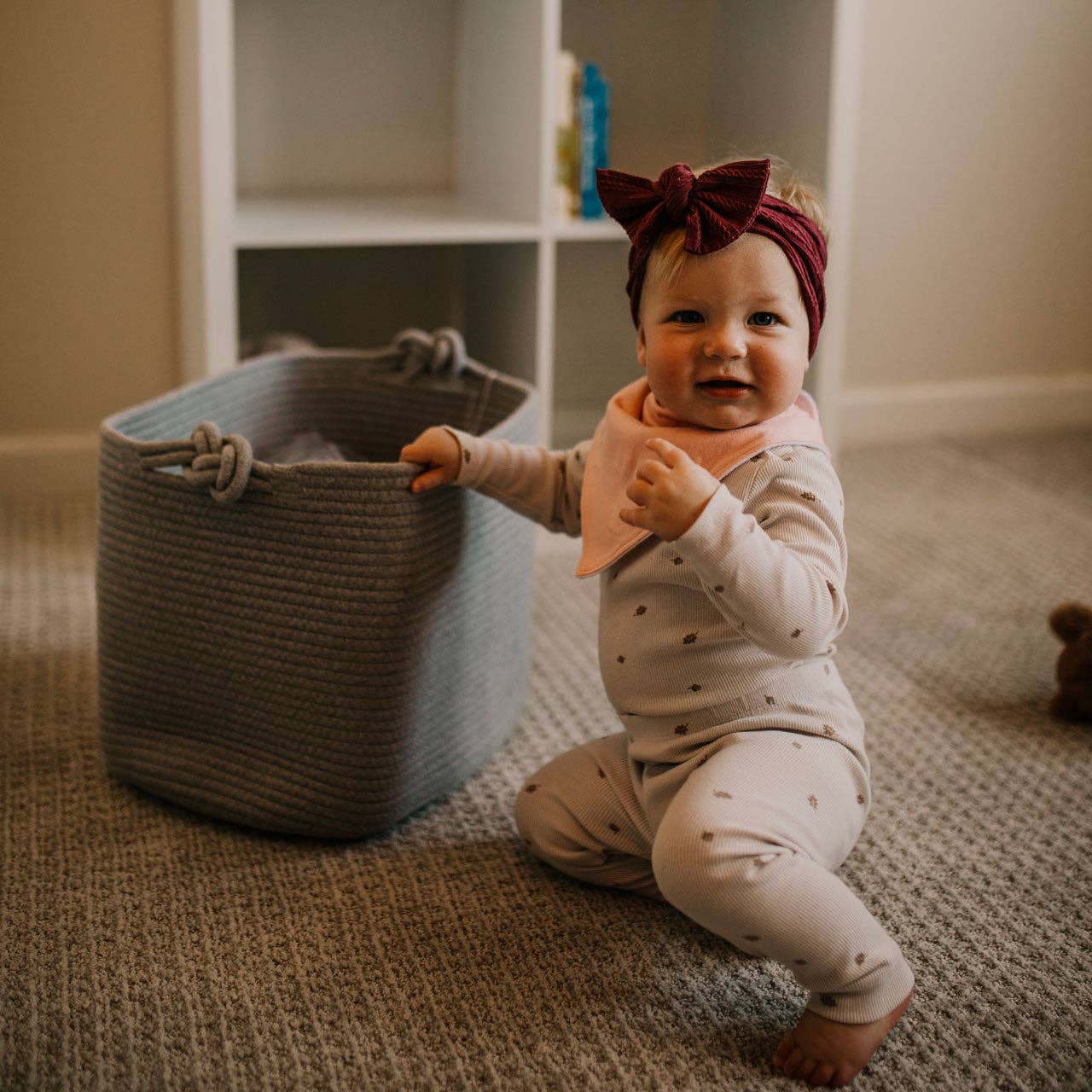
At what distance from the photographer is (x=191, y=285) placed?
4.98 feet

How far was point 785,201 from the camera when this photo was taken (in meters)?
0.90

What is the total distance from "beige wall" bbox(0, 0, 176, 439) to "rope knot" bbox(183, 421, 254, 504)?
87 cm

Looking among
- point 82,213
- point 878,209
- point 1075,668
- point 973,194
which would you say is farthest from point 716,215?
point 973,194

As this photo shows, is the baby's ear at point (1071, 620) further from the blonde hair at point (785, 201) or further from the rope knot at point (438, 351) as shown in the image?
the rope knot at point (438, 351)

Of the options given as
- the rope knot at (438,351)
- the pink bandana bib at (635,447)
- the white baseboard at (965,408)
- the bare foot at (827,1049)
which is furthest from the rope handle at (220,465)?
the white baseboard at (965,408)

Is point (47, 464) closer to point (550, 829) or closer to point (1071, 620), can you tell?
point (550, 829)

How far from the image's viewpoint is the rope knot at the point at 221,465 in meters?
0.93

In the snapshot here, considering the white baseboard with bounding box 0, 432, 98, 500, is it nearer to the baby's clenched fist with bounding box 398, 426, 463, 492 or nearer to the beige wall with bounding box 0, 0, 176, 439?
the beige wall with bounding box 0, 0, 176, 439

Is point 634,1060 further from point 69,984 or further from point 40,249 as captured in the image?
point 40,249

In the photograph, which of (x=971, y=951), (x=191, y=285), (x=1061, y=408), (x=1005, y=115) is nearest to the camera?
(x=971, y=951)

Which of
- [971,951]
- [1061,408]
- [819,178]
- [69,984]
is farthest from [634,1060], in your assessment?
[1061,408]

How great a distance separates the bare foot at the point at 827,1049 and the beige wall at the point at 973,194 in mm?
1505

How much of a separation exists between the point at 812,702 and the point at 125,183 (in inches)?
47.4

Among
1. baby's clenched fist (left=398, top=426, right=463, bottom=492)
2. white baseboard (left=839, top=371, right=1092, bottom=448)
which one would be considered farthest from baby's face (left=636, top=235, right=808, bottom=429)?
white baseboard (left=839, top=371, right=1092, bottom=448)
